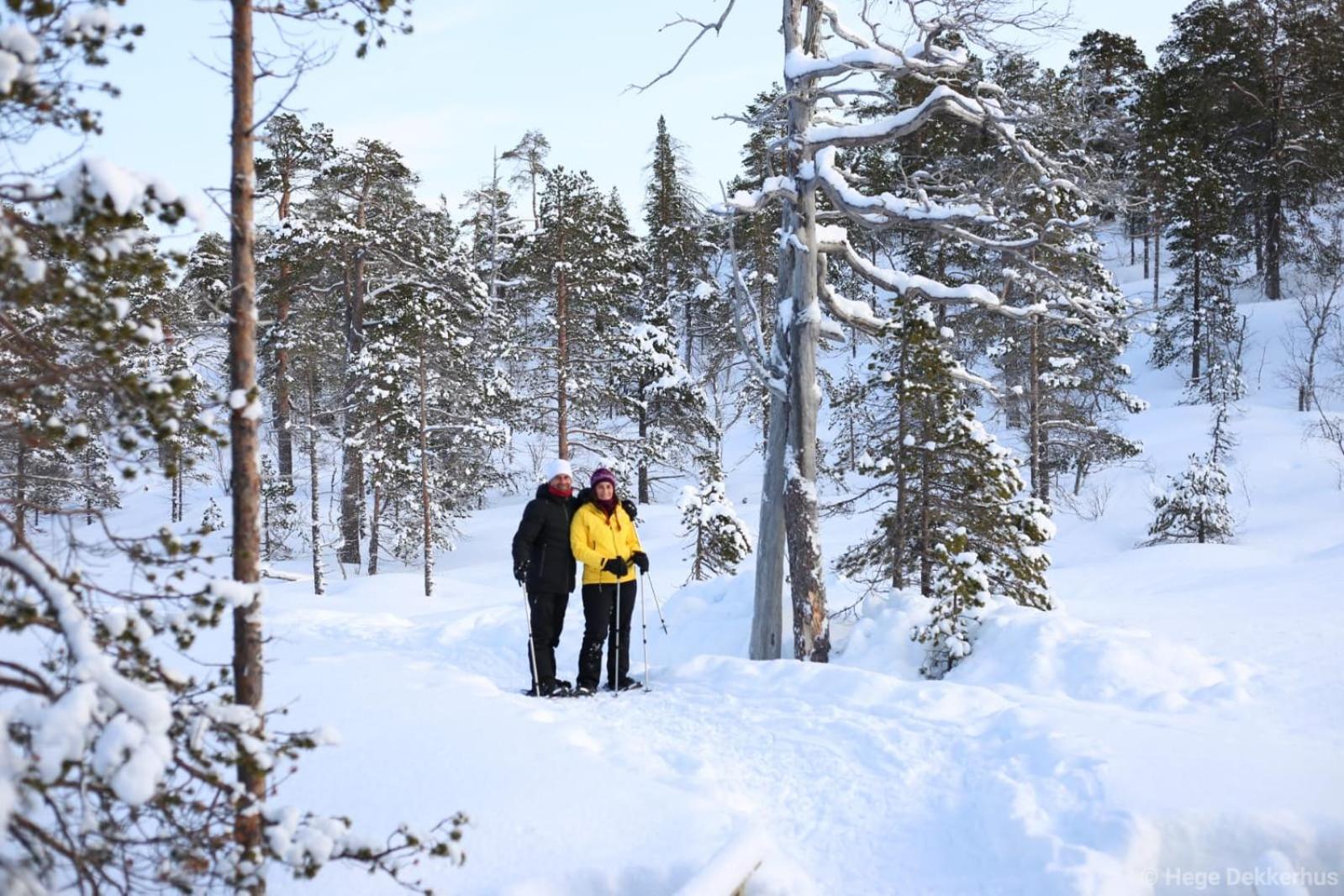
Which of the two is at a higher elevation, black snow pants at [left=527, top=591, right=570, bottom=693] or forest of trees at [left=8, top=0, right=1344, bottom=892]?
forest of trees at [left=8, top=0, right=1344, bottom=892]

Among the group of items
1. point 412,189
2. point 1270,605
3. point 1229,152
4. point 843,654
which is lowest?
point 843,654

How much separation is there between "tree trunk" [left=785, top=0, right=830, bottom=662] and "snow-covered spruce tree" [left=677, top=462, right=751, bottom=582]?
21.7ft

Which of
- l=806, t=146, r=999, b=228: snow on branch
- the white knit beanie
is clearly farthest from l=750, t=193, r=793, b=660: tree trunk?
the white knit beanie

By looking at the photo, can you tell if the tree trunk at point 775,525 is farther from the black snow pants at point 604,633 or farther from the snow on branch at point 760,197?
the black snow pants at point 604,633

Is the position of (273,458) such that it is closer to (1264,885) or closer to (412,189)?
(412,189)

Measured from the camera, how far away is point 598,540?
8.32m

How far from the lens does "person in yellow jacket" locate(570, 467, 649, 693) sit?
27.3 feet

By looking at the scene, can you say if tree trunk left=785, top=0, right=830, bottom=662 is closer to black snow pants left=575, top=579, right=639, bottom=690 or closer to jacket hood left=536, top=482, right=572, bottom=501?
black snow pants left=575, top=579, right=639, bottom=690

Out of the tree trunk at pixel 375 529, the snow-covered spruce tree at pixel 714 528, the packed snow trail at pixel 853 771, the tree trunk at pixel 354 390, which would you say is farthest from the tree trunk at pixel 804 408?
the tree trunk at pixel 375 529

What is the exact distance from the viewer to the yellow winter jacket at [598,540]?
8305mm

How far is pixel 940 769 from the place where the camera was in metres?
5.49

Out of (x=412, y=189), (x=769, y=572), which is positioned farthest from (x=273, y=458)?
(x=769, y=572)

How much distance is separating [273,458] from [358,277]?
71.3 ft

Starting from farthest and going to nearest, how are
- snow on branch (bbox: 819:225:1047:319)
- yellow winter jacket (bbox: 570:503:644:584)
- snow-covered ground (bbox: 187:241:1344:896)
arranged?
snow on branch (bbox: 819:225:1047:319), yellow winter jacket (bbox: 570:503:644:584), snow-covered ground (bbox: 187:241:1344:896)
